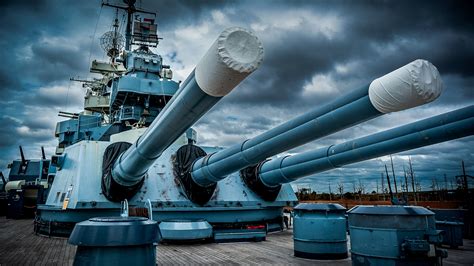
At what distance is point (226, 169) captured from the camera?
7.03 metres

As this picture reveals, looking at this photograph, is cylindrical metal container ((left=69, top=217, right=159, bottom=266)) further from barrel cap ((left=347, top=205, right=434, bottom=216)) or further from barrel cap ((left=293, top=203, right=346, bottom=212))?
barrel cap ((left=293, top=203, right=346, bottom=212))

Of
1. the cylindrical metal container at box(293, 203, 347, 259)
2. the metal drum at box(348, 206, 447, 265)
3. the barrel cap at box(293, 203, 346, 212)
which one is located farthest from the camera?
the barrel cap at box(293, 203, 346, 212)

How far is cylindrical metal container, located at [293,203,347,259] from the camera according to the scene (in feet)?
20.6

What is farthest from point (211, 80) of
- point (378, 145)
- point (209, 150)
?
point (209, 150)

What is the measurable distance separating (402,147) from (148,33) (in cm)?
1429

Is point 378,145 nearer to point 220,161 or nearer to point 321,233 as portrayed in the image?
point 321,233

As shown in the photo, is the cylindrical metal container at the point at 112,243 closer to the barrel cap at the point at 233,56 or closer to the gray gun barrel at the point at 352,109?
the barrel cap at the point at 233,56

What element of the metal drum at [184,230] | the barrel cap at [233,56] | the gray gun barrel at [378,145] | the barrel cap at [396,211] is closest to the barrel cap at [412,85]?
the barrel cap at [233,56]

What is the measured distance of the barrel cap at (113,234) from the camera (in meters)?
2.93

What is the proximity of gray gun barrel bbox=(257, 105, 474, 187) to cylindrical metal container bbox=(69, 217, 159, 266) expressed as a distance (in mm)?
3727

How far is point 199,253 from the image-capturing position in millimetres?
6867

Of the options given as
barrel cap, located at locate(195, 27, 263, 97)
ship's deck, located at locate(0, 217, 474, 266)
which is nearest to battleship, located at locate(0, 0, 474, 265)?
barrel cap, located at locate(195, 27, 263, 97)

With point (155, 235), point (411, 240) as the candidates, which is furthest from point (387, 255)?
point (155, 235)

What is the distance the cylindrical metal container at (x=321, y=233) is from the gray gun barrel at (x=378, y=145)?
0.89 meters
